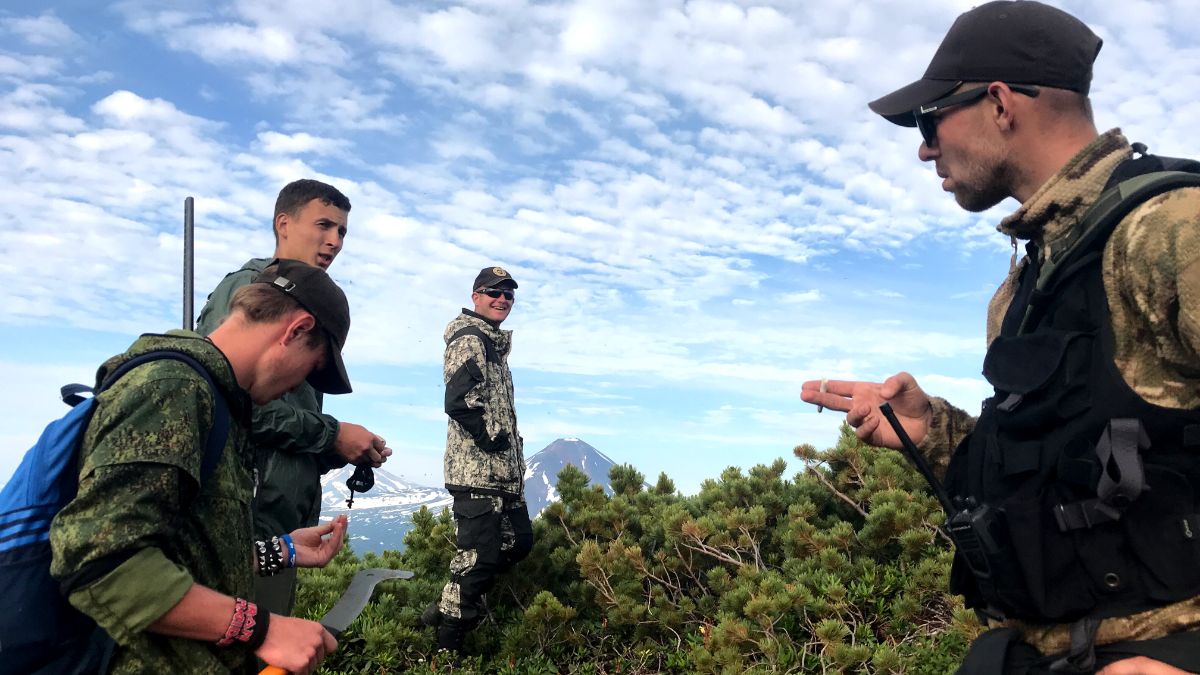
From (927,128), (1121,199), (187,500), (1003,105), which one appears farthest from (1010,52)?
(187,500)

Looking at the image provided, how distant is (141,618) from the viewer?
2102mm

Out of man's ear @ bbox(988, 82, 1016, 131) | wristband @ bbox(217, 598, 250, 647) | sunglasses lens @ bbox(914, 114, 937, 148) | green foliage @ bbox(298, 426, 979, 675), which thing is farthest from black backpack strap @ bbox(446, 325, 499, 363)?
Result: man's ear @ bbox(988, 82, 1016, 131)

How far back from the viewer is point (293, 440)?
12.8 feet

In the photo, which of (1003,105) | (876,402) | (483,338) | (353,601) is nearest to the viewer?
(1003,105)

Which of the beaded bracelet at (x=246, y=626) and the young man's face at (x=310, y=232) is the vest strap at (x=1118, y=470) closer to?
the beaded bracelet at (x=246, y=626)

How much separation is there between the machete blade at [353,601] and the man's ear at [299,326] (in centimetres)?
96

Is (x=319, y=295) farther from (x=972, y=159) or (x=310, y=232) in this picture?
(x=310, y=232)

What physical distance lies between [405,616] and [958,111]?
6.50 m

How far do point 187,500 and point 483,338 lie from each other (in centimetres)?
473

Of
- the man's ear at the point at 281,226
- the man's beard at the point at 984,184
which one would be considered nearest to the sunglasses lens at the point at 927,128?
the man's beard at the point at 984,184

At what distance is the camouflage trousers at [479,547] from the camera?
22.3 ft

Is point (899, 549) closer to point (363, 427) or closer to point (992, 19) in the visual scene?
point (363, 427)

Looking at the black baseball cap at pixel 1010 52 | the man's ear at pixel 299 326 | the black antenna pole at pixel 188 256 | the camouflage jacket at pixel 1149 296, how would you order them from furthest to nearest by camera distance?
the black antenna pole at pixel 188 256
the man's ear at pixel 299 326
the black baseball cap at pixel 1010 52
the camouflage jacket at pixel 1149 296

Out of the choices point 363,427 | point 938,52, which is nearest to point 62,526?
point 363,427
